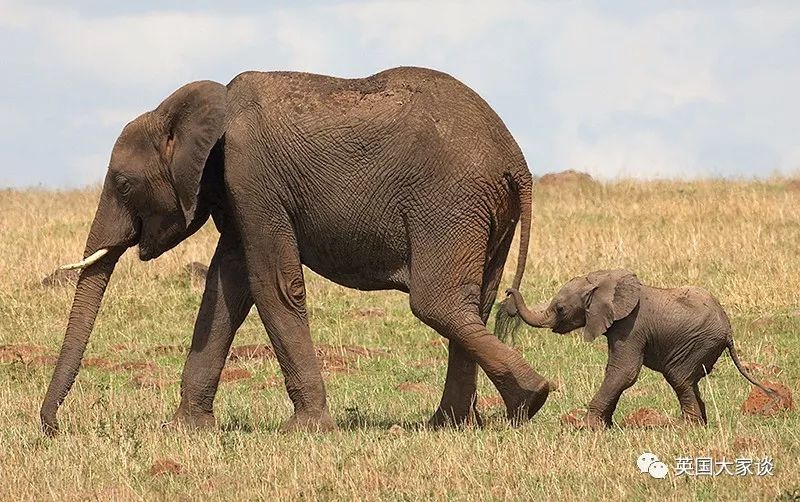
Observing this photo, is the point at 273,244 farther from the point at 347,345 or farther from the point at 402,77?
the point at 347,345

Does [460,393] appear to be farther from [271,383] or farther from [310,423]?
[271,383]

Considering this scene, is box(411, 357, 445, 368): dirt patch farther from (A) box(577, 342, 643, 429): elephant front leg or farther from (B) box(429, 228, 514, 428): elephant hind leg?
(A) box(577, 342, 643, 429): elephant front leg

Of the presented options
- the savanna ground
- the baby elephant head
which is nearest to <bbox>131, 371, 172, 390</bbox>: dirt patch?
the savanna ground

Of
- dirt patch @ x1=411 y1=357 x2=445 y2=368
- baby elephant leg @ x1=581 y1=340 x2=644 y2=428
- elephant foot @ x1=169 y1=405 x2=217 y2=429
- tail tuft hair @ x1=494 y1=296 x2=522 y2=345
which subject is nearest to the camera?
baby elephant leg @ x1=581 y1=340 x2=644 y2=428

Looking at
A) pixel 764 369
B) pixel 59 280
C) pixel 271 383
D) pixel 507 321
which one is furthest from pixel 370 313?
pixel 507 321

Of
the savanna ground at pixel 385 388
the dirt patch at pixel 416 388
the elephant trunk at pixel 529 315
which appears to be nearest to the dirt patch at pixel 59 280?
the savanna ground at pixel 385 388

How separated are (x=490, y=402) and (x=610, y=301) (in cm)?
207

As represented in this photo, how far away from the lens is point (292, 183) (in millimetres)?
11578

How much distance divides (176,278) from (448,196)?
10.6 m

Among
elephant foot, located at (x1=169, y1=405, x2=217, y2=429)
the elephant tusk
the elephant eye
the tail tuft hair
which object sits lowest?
elephant foot, located at (x1=169, y1=405, x2=217, y2=429)

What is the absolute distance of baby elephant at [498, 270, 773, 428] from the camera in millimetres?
11836

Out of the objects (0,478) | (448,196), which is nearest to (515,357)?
(448,196)

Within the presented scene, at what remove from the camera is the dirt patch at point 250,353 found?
1640 cm

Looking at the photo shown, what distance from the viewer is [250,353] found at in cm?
1653
